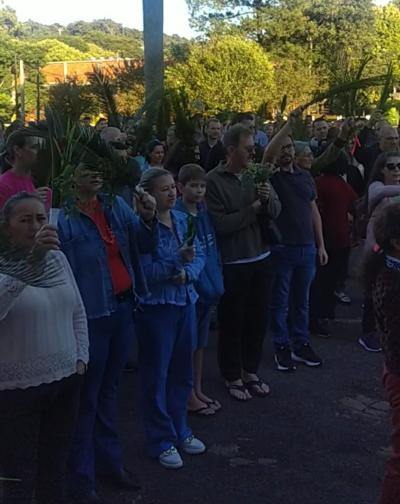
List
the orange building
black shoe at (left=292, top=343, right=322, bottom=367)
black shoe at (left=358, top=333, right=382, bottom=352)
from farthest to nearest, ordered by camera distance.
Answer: black shoe at (left=358, top=333, right=382, bottom=352) < black shoe at (left=292, top=343, right=322, bottom=367) < the orange building

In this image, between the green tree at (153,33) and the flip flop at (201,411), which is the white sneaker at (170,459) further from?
the green tree at (153,33)

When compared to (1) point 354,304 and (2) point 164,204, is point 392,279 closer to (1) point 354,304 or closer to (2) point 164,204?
(2) point 164,204

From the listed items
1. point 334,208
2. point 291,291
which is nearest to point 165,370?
point 291,291

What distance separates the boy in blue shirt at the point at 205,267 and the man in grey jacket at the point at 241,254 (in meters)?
0.18

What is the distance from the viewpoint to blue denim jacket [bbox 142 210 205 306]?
13.2 feet

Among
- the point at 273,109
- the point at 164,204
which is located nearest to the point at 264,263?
the point at 164,204

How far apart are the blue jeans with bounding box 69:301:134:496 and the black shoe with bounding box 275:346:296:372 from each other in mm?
2222

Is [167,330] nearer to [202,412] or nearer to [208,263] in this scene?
[208,263]

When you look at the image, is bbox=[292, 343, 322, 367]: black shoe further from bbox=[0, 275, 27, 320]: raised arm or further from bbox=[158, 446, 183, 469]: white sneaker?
bbox=[0, 275, 27, 320]: raised arm

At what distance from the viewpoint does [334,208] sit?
6824 mm

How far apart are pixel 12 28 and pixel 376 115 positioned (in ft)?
345

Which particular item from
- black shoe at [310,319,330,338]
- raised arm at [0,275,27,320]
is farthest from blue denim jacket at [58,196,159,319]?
black shoe at [310,319,330,338]

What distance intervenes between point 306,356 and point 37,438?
322 centimetres

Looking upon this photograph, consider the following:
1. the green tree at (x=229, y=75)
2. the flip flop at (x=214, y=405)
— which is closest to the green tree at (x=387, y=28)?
the green tree at (x=229, y=75)
